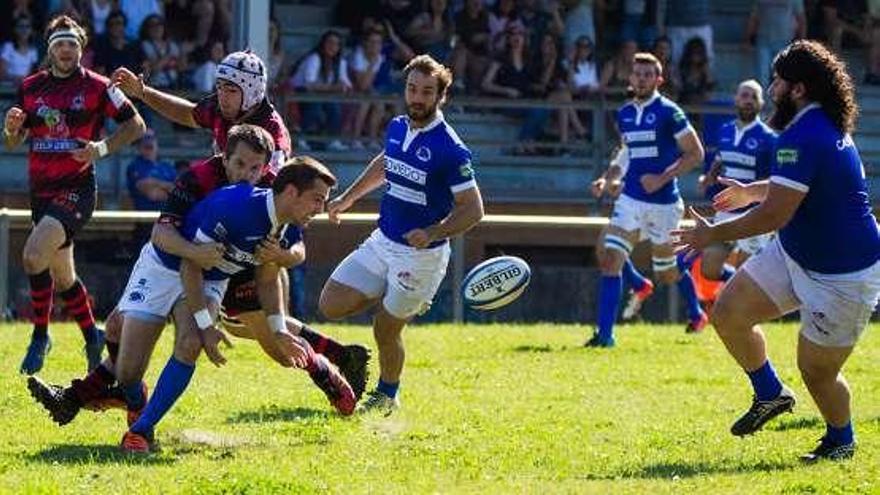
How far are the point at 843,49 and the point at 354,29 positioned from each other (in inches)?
253

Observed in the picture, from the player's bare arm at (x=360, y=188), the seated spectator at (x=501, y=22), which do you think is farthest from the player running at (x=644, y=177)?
the seated spectator at (x=501, y=22)

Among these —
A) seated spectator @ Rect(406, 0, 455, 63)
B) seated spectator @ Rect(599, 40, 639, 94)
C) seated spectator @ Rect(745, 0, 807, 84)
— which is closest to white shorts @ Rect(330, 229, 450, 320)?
seated spectator @ Rect(406, 0, 455, 63)

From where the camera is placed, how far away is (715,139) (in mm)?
24281

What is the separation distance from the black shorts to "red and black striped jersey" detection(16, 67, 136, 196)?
1.6 inches

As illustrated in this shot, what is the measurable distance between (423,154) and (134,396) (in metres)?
2.49

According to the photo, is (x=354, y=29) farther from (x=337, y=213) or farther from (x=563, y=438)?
(x=563, y=438)

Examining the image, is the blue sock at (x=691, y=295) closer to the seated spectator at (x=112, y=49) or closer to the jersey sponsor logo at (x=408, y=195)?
the seated spectator at (x=112, y=49)

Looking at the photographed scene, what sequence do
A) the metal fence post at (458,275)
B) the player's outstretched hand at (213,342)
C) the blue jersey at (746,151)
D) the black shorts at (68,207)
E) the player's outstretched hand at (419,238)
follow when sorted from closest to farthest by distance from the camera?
1. the player's outstretched hand at (213,342)
2. the player's outstretched hand at (419,238)
3. the black shorts at (68,207)
4. the blue jersey at (746,151)
5. the metal fence post at (458,275)

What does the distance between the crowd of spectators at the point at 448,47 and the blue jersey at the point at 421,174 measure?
9.31 m

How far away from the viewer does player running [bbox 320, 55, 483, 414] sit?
12.5 meters

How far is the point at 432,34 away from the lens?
78.5ft

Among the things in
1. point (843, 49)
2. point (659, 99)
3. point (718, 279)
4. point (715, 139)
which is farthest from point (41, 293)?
point (843, 49)

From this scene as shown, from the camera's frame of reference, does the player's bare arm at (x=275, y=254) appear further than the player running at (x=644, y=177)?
No

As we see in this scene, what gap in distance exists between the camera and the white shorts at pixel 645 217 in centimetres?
1772
